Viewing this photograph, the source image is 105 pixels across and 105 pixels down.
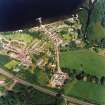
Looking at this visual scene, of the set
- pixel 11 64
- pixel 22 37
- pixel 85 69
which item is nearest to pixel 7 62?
pixel 11 64

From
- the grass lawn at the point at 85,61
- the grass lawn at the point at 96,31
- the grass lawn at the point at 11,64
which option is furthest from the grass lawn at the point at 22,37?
the grass lawn at the point at 96,31

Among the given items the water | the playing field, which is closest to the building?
the playing field

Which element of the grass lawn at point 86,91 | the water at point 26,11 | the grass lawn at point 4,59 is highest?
the water at point 26,11

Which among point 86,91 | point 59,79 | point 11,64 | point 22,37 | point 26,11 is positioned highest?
point 26,11

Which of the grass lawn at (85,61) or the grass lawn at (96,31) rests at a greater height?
the grass lawn at (96,31)

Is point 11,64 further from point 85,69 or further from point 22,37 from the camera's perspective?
point 85,69

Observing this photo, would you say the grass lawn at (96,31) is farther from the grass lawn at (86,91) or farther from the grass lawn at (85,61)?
the grass lawn at (86,91)
